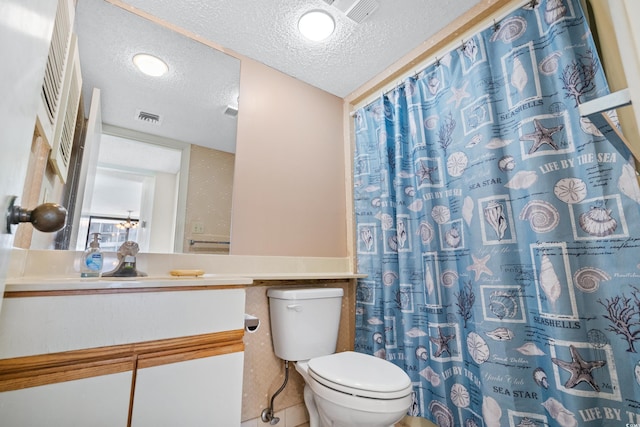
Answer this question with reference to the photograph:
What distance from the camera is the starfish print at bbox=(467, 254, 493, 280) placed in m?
1.23

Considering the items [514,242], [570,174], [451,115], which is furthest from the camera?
[451,115]

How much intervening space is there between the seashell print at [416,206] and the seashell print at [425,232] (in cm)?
9

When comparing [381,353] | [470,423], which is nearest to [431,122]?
[381,353]

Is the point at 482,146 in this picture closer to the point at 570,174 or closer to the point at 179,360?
the point at 570,174

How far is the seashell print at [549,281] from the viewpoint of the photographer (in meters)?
1.02

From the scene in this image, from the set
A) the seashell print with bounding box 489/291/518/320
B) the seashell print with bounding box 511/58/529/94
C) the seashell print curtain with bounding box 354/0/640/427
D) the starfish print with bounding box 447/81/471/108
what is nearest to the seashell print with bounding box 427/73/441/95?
the seashell print curtain with bounding box 354/0/640/427

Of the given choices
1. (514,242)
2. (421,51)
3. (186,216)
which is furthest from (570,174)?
(186,216)

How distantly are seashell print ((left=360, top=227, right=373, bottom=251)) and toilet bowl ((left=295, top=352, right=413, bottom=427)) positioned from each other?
0.74m

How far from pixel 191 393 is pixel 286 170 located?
1271 mm

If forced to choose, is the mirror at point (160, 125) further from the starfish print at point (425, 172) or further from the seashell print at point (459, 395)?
the seashell print at point (459, 395)

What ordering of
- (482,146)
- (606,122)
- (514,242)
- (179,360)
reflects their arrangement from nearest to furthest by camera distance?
(606,122)
(179,360)
(514,242)
(482,146)

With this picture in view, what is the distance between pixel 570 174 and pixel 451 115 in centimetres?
60

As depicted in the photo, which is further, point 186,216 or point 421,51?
point 421,51

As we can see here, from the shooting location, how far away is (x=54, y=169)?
1.09 meters
